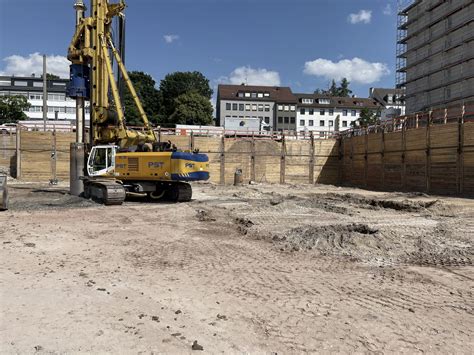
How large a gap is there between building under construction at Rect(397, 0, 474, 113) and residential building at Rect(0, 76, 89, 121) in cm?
6529

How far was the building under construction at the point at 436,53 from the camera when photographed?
5794 centimetres

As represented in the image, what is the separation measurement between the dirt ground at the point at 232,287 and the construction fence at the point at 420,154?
38.5ft

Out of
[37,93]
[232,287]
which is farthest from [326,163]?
[37,93]

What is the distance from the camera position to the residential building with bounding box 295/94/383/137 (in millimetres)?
103125

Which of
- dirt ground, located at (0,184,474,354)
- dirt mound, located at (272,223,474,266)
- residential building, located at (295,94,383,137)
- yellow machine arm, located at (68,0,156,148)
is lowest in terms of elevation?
dirt ground, located at (0,184,474,354)

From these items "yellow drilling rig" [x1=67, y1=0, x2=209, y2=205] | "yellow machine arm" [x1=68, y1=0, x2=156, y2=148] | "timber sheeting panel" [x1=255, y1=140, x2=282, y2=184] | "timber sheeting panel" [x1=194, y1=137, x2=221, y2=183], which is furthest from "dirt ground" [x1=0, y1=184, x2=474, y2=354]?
"timber sheeting panel" [x1=255, y1=140, x2=282, y2=184]

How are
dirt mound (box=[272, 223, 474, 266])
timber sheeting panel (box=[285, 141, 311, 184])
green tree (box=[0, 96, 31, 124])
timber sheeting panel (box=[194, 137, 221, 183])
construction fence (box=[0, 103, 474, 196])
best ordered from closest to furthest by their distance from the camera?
dirt mound (box=[272, 223, 474, 266])
construction fence (box=[0, 103, 474, 196])
timber sheeting panel (box=[194, 137, 221, 183])
timber sheeting panel (box=[285, 141, 311, 184])
green tree (box=[0, 96, 31, 124])

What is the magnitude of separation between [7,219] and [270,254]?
309 inches

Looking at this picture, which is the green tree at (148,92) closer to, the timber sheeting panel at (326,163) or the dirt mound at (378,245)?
the timber sheeting panel at (326,163)

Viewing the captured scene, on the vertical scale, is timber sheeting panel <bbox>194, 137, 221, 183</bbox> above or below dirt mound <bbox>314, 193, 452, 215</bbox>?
above

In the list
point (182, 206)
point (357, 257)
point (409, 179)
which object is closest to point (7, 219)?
point (182, 206)

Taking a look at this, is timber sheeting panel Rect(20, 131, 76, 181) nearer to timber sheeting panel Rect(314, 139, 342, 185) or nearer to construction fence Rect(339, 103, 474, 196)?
timber sheeting panel Rect(314, 139, 342, 185)

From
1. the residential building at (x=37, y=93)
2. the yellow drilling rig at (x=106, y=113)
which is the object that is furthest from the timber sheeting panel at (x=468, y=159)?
the residential building at (x=37, y=93)

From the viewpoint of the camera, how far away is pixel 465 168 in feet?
72.3
